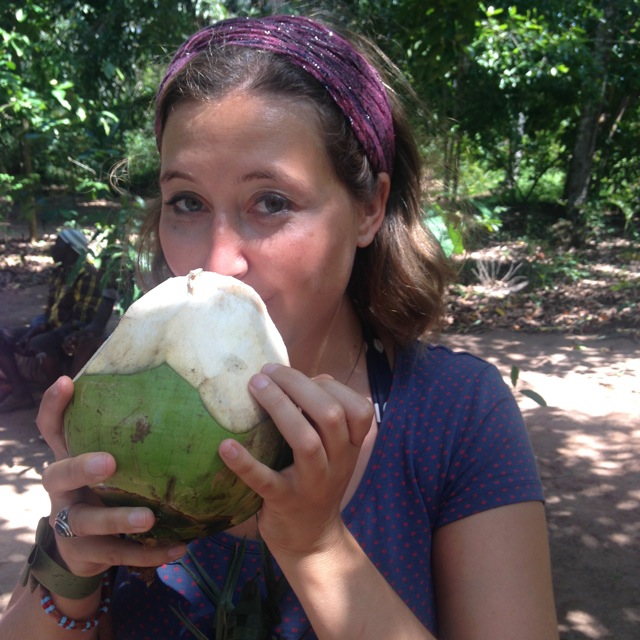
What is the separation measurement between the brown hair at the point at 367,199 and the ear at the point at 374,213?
0.03 meters

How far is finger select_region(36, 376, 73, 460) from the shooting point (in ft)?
3.37

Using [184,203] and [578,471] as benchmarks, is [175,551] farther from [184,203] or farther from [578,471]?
[578,471]

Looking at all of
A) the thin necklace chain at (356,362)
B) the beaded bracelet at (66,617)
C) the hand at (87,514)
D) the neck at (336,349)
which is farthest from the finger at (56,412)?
the thin necklace chain at (356,362)

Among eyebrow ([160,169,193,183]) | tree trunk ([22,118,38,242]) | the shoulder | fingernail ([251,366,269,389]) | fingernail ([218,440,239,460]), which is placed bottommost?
tree trunk ([22,118,38,242])

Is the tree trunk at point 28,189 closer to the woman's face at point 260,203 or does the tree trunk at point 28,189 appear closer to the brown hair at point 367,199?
the brown hair at point 367,199

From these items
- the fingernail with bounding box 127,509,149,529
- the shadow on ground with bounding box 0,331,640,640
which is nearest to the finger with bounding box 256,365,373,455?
the fingernail with bounding box 127,509,149,529

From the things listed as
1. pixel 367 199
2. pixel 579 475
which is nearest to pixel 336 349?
pixel 367 199

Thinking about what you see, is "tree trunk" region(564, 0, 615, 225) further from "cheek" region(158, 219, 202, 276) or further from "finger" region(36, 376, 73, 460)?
"finger" region(36, 376, 73, 460)

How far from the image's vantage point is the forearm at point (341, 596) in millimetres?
1074

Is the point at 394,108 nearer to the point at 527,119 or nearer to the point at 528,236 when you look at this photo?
→ the point at 528,236

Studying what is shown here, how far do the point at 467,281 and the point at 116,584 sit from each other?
820 cm

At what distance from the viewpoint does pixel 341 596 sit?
3.53 feet

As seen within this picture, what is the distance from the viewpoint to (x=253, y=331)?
104cm

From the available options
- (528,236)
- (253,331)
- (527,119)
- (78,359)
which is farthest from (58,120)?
(527,119)
